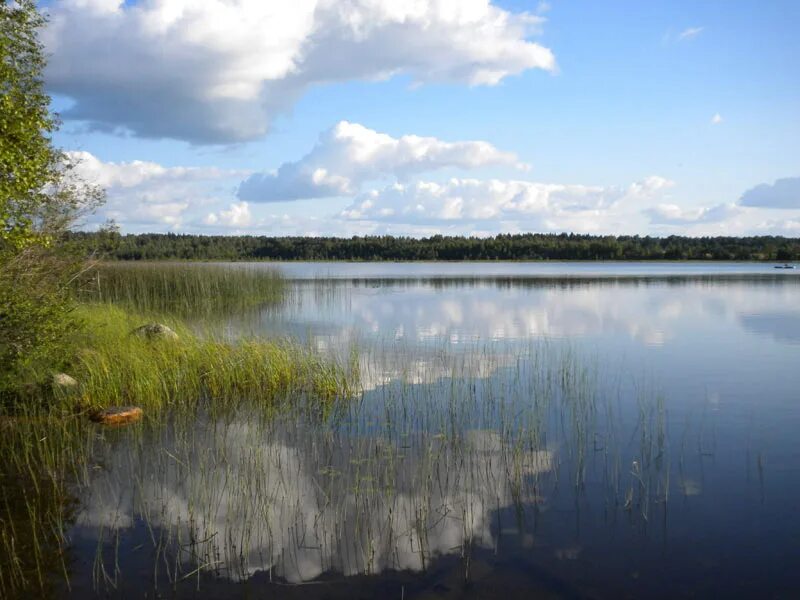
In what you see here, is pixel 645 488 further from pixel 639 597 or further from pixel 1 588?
pixel 1 588

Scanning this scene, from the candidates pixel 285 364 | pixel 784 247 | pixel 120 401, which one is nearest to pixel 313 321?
pixel 285 364

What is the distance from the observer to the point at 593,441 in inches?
331

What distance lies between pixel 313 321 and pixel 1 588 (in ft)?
55.0

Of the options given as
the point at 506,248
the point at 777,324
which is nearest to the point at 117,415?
the point at 777,324

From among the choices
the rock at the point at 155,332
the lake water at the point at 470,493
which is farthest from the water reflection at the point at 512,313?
the lake water at the point at 470,493

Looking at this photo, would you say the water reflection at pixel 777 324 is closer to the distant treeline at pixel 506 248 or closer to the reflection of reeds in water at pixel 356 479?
the reflection of reeds in water at pixel 356 479

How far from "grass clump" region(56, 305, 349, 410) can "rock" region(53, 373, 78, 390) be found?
17 centimetres

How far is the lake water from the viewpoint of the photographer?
5.13 m

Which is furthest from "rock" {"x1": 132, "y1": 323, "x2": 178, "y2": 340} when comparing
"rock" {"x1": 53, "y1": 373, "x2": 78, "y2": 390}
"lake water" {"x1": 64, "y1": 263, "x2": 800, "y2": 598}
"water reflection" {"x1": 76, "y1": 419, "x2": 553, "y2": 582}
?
"water reflection" {"x1": 76, "y1": 419, "x2": 553, "y2": 582}

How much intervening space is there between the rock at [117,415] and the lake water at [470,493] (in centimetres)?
67

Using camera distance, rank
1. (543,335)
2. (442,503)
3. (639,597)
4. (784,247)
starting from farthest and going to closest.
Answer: (784,247), (543,335), (442,503), (639,597)

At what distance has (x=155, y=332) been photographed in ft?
44.3

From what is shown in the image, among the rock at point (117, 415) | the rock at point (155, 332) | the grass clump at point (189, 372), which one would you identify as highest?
the rock at point (155, 332)

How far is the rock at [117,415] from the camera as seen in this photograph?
30.4 ft
